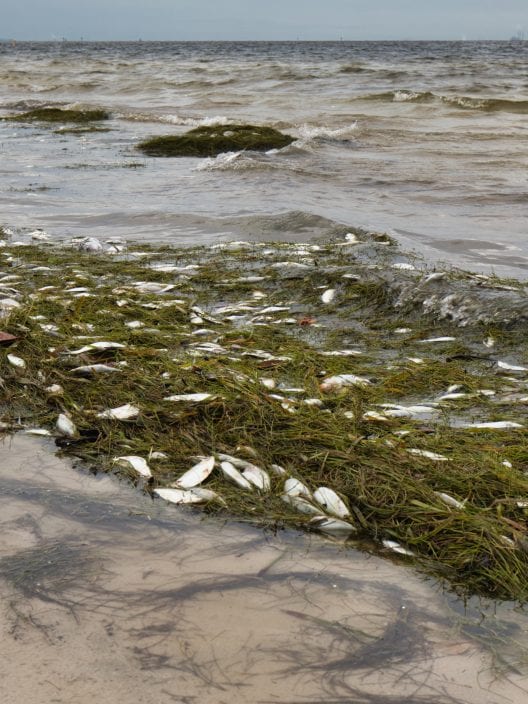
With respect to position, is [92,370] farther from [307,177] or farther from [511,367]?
[307,177]

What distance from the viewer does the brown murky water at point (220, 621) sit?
2.48 m

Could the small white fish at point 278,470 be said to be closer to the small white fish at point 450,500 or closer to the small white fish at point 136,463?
the small white fish at point 136,463

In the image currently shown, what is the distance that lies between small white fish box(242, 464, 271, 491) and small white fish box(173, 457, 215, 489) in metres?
0.18

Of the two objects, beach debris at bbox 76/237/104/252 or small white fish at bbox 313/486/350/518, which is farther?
beach debris at bbox 76/237/104/252

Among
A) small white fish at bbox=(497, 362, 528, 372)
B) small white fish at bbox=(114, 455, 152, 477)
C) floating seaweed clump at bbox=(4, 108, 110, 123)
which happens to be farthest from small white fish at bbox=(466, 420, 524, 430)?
floating seaweed clump at bbox=(4, 108, 110, 123)

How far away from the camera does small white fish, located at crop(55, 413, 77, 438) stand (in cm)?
430

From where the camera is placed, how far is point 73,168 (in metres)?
15.7

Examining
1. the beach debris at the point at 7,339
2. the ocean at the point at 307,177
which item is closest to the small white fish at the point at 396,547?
the beach debris at the point at 7,339

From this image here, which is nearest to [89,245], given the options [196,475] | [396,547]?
[196,475]

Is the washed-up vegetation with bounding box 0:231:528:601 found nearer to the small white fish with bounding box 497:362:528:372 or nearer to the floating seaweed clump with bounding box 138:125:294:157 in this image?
the small white fish with bounding box 497:362:528:372

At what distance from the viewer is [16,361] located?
5.17 meters

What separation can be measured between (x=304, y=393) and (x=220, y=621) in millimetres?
2160

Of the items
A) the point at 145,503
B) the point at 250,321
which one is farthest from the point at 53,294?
the point at 145,503

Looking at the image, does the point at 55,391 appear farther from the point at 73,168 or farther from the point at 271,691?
the point at 73,168
